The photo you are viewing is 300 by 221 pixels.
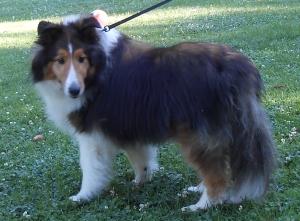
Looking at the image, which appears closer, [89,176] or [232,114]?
[232,114]

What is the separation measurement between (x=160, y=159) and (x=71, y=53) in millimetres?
1891

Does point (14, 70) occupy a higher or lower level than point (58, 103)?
lower

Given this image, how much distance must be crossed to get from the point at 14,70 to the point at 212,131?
7.64 metres

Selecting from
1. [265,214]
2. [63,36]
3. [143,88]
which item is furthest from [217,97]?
[63,36]

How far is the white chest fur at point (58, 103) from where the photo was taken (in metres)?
4.98

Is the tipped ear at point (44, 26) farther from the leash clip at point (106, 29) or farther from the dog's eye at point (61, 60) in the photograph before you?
the leash clip at point (106, 29)

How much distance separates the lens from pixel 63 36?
4.80m

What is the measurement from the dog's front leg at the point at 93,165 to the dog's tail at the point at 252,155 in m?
1.27

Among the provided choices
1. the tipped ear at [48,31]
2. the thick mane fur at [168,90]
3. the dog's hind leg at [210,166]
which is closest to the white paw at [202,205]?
the dog's hind leg at [210,166]

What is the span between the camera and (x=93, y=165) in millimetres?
5168

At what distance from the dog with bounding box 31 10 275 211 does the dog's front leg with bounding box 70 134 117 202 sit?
10 millimetres

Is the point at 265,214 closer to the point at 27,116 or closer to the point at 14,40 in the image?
the point at 27,116

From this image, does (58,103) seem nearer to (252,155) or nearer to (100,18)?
(100,18)

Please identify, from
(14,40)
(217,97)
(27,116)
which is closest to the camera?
(217,97)
